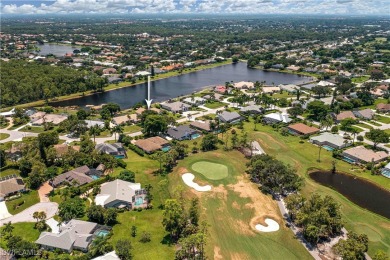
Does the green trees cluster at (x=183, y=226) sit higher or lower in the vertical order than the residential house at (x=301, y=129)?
lower

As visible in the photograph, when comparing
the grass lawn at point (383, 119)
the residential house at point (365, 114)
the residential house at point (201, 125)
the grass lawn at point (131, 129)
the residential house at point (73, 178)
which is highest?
the residential house at point (365, 114)

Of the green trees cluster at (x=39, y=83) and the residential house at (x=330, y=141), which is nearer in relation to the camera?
the residential house at (x=330, y=141)

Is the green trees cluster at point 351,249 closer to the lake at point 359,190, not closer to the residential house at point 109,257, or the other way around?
the lake at point 359,190

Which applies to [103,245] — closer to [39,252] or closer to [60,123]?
[39,252]

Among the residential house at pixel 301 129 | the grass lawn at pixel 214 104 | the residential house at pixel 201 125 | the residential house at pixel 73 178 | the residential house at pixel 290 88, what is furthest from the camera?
the residential house at pixel 290 88

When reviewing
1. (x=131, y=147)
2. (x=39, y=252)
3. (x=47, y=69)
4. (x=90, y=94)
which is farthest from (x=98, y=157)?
(x=47, y=69)

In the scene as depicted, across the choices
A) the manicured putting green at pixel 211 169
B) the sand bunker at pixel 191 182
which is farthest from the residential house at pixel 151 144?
the sand bunker at pixel 191 182
